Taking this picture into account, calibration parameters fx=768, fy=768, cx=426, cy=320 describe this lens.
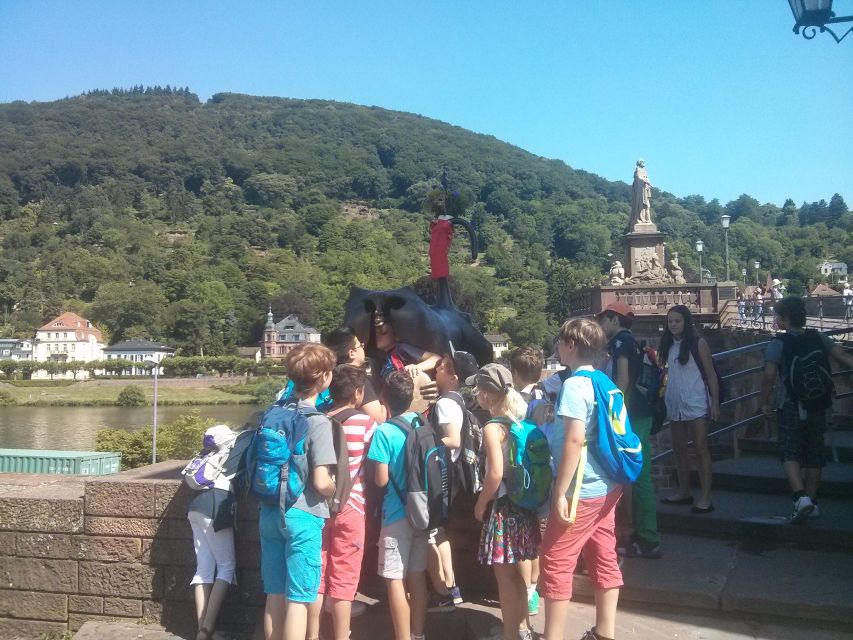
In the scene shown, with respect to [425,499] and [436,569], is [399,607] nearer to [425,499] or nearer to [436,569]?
[436,569]

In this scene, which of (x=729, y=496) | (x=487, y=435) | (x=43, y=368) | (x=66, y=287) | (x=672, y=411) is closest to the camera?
(x=487, y=435)

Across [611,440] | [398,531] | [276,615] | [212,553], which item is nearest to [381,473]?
[398,531]

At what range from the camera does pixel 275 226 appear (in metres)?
151

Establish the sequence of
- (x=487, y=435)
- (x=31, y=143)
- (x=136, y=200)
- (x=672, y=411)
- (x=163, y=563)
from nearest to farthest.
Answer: (x=487, y=435), (x=163, y=563), (x=672, y=411), (x=136, y=200), (x=31, y=143)

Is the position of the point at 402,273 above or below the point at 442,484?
above

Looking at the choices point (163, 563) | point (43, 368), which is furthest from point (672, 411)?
point (43, 368)

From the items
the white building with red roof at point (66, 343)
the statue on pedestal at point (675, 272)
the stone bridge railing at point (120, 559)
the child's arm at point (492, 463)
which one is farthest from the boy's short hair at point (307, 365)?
the white building with red roof at point (66, 343)

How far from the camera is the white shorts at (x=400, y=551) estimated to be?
3.91 meters

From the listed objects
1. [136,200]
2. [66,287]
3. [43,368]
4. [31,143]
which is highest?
[31,143]

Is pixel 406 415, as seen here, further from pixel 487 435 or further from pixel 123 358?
pixel 123 358

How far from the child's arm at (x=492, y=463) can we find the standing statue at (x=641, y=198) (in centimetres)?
3577

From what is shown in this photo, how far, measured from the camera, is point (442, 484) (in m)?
3.90

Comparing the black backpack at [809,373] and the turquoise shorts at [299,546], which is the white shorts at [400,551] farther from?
the black backpack at [809,373]

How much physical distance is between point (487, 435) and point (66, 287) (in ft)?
437
